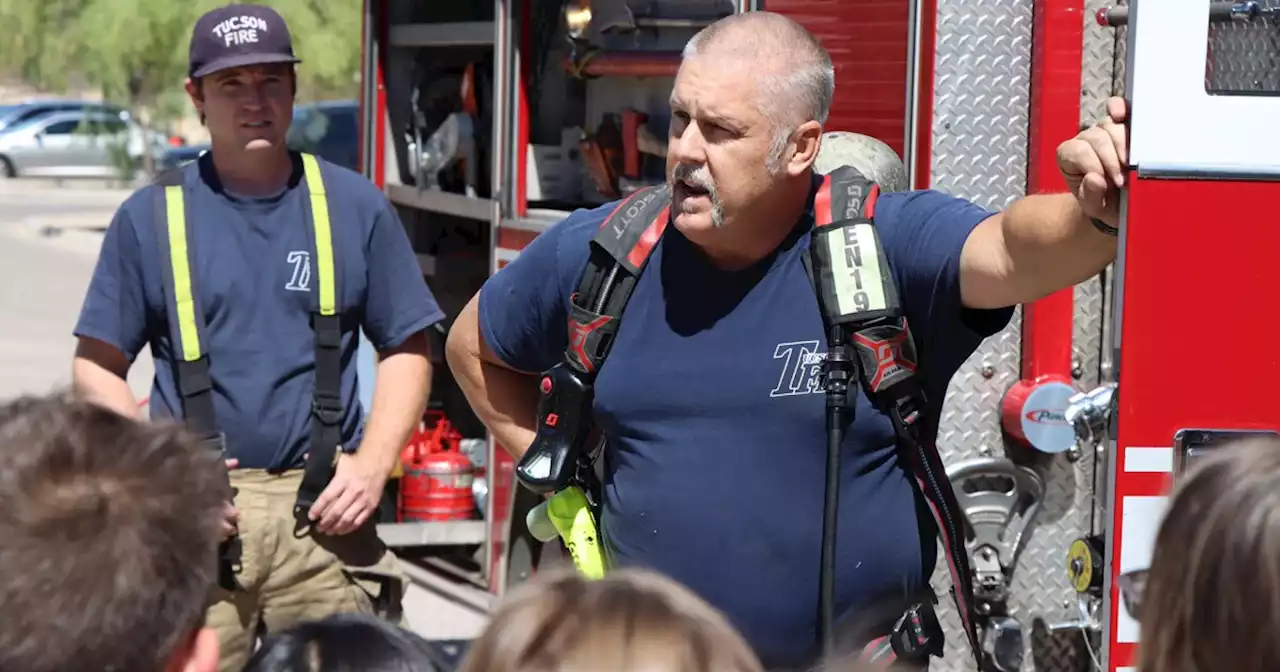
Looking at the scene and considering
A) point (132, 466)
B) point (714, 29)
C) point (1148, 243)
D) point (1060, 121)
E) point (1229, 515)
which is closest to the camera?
point (1229, 515)

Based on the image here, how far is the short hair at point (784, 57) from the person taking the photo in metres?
2.81

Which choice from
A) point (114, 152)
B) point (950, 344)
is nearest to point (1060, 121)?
point (950, 344)

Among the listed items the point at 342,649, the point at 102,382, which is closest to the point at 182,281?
the point at 102,382

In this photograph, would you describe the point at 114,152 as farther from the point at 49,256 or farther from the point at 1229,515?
the point at 1229,515

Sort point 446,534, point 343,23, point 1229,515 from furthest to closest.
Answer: point 343,23, point 446,534, point 1229,515

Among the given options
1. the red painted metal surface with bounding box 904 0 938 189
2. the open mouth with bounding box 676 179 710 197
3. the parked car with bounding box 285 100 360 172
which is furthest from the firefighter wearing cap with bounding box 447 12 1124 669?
the parked car with bounding box 285 100 360 172

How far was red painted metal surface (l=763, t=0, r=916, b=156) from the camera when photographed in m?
3.90

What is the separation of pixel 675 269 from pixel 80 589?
1.53m

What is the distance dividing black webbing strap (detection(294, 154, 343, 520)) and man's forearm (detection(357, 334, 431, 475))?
0.11 m

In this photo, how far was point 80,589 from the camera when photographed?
1.50m

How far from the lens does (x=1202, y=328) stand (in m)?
2.65

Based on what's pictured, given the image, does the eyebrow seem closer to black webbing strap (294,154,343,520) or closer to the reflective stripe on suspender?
black webbing strap (294,154,343,520)

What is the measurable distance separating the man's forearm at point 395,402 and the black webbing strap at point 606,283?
45.5 inches

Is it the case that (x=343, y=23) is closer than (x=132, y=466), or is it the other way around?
(x=132, y=466)
